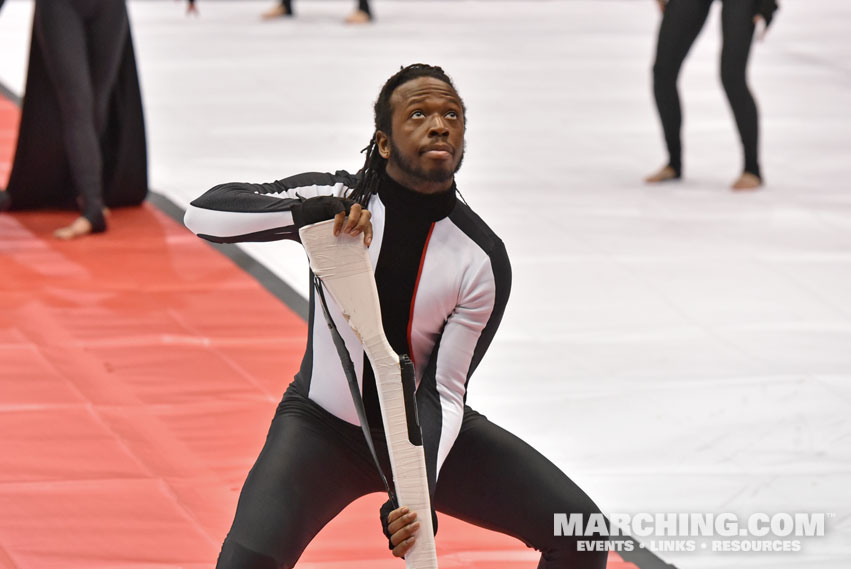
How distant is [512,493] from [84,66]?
10.3 feet

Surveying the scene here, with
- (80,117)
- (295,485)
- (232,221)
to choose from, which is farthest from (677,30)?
(295,485)

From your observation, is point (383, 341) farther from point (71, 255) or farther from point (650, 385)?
point (71, 255)

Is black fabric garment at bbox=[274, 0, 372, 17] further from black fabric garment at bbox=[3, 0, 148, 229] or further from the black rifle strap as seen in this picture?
the black rifle strap

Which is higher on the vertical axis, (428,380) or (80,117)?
(428,380)

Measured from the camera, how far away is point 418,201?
88.5 inches

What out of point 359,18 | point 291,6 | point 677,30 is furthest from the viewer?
point 291,6

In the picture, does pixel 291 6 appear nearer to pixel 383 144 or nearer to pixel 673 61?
pixel 673 61

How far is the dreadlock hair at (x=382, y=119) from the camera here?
2.21 m

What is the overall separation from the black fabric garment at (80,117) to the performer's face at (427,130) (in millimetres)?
2885

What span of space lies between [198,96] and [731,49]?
10.4ft

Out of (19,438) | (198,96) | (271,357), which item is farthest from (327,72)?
(19,438)

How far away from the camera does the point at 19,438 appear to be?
3252 mm

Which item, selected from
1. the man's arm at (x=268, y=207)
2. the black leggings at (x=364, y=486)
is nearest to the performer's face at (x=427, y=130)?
the man's arm at (x=268, y=207)

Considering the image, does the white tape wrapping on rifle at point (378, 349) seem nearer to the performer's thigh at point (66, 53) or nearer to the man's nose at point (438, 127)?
the man's nose at point (438, 127)
